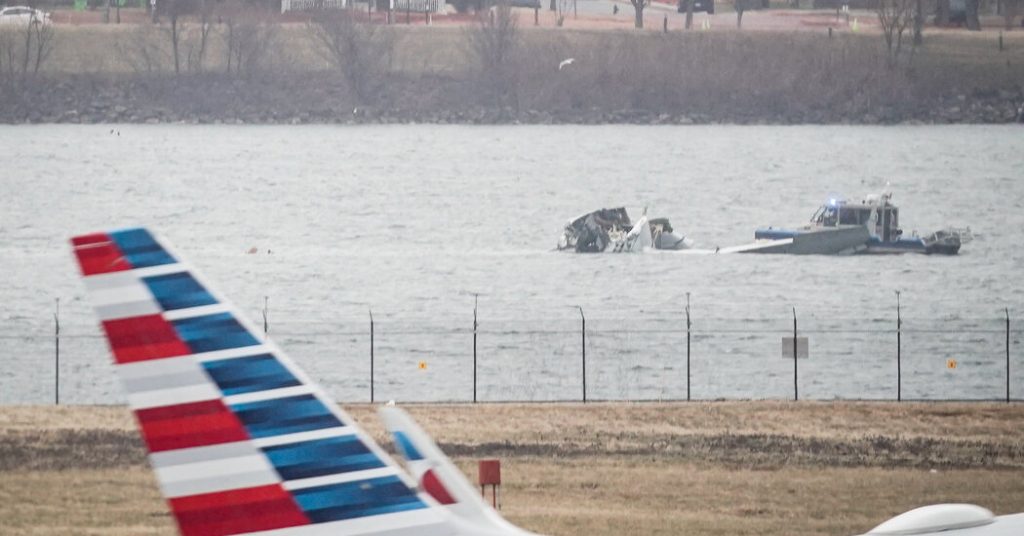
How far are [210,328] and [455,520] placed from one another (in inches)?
88.3

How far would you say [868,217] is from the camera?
355 feet

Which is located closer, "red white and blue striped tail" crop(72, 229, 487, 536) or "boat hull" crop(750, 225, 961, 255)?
"red white and blue striped tail" crop(72, 229, 487, 536)

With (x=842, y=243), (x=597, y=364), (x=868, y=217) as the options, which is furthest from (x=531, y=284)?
(x=597, y=364)

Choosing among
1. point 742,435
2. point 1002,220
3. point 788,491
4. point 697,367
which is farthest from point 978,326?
point 1002,220

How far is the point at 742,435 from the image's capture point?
116 ft

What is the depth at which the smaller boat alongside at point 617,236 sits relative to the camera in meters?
108

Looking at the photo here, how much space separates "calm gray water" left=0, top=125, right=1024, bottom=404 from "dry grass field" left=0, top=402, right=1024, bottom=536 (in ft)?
34.3

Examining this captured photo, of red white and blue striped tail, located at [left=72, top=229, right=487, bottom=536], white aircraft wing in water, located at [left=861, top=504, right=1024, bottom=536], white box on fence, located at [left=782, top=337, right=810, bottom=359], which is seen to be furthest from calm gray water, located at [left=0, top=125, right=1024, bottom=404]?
white aircraft wing in water, located at [left=861, top=504, right=1024, bottom=536]

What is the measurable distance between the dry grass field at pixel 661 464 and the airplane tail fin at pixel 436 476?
12.2 metres

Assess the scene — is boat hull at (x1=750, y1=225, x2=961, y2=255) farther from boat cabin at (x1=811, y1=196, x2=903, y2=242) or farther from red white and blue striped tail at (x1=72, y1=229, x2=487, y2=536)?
red white and blue striped tail at (x1=72, y1=229, x2=487, y2=536)

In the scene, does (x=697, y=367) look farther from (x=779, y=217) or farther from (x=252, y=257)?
(x=779, y=217)

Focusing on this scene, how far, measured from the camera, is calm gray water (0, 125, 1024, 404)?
2239 inches

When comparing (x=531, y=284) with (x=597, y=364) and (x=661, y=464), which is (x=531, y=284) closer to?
(x=597, y=364)

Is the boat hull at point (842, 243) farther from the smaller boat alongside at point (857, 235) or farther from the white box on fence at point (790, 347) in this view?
the white box on fence at point (790, 347)
